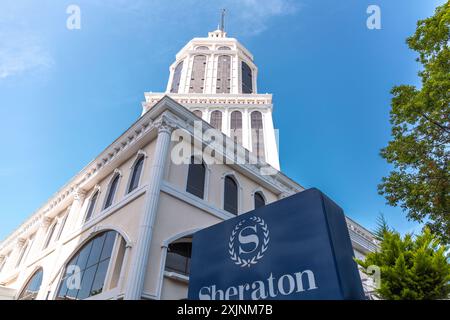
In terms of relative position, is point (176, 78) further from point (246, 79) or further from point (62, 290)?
point (62, 290)

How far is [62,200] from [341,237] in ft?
56.9

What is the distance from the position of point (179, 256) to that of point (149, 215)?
2003 mm

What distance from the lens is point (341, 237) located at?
433 cm

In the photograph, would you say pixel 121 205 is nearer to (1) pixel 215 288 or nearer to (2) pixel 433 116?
(1) pixel 215 288

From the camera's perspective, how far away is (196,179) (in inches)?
496

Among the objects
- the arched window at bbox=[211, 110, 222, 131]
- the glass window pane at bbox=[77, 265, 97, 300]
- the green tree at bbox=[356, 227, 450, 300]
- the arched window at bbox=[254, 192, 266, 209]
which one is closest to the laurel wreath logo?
the green tree at bbox=[356, 227, 450, 300]

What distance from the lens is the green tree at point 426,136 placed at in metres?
10.3

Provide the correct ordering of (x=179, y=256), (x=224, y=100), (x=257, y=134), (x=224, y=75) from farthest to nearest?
(x=224, y=75)
(x=224, y=100)
(x=257, y=134)
(x=179, y=256)

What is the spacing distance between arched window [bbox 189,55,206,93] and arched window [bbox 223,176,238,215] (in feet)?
116

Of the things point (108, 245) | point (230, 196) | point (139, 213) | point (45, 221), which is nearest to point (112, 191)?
point (108, 245)

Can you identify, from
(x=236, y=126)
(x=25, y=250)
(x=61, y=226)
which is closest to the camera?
(x=61, y=226)

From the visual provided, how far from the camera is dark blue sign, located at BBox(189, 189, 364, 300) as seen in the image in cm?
390

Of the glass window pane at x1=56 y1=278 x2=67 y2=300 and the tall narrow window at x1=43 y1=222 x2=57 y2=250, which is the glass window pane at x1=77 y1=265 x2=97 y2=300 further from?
the tall narrow window at x1=43 y1=222 x2=57 y2=250

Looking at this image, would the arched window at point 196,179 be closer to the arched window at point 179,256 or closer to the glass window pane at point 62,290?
the arched window at point 179,256
